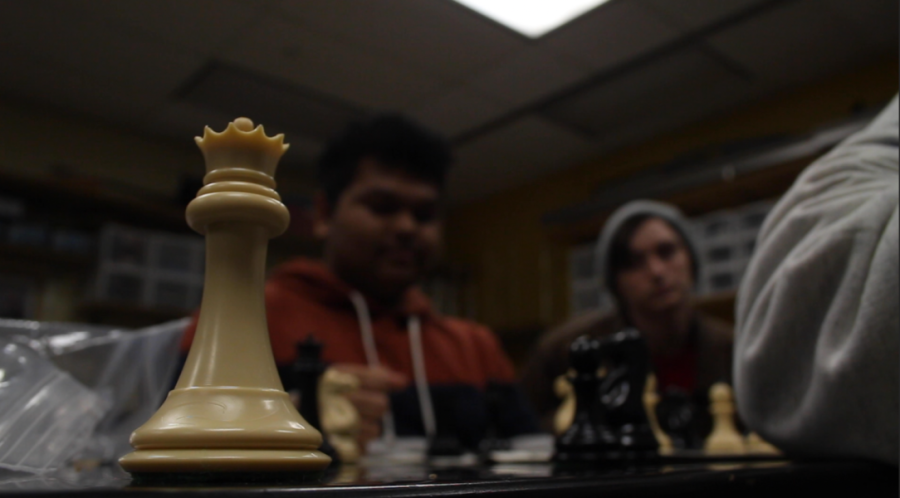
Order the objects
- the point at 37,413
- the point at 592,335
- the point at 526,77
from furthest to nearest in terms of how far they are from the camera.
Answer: the point at 592,335 → the point at 526,77 → the point at 37,413

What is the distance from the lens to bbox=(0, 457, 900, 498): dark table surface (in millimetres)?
165

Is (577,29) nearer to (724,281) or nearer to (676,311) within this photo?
(676,311)

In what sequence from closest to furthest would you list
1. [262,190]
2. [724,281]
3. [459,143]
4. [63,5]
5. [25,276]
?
[262,190] → [63,5] → [25,276] → [459,143] → [724,281]

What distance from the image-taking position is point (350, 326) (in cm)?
124

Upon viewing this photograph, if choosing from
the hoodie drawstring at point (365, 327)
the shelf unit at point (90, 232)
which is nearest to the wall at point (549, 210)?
the hoodie drawstring at point (365, 327)

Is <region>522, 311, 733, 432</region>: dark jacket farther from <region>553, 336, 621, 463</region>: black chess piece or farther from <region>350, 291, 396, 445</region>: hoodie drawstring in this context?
<region>553, 336, 621, 463</region>: black chess piece

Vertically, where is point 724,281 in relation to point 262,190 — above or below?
above

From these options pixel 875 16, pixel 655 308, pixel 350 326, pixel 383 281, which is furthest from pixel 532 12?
pixel 655 308

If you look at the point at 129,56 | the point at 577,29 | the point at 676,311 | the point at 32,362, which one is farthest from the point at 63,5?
the point at 676,311

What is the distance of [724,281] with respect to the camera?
2.00 metres

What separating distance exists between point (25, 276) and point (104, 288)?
121cm

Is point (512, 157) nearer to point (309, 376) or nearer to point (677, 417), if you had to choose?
point (677, 417)

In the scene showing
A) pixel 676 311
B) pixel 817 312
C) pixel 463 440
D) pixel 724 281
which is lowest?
pixel 463 440

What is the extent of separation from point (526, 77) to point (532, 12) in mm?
99
